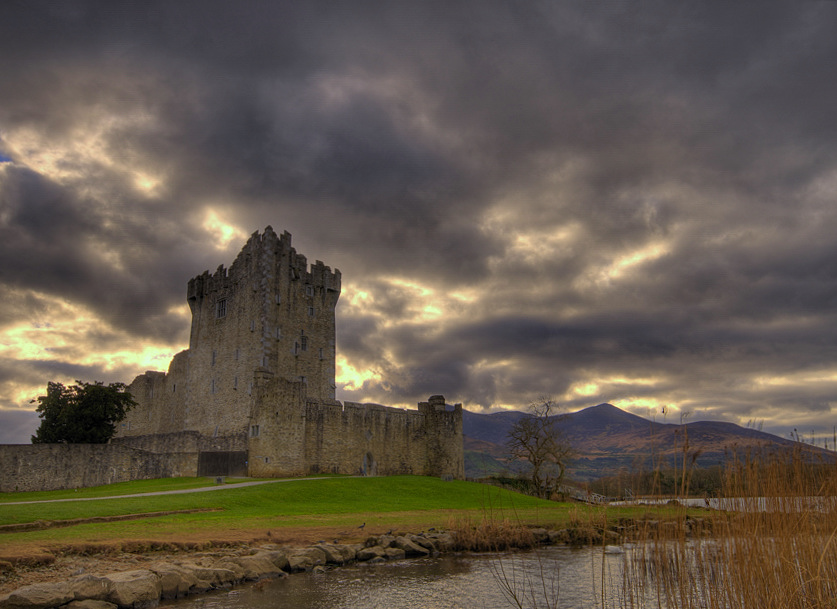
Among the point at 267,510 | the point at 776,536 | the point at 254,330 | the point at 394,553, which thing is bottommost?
the point at 394,553

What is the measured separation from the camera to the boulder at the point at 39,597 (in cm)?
1159

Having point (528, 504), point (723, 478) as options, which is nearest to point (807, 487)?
point (723, 478)

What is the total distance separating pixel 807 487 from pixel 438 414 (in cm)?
4689

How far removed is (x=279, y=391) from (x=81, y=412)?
15.9 meters

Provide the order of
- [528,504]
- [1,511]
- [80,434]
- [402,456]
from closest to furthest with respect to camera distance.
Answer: [1,511] → [528,504] → [80,434] → [402,456]

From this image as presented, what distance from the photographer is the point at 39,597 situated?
11812 millimetres

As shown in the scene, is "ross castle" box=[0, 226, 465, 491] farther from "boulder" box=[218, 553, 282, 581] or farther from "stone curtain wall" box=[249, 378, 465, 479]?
"boulder" box=[218, 553, 282, 581]

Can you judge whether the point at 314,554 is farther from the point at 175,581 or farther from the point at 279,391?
the point at 279,391

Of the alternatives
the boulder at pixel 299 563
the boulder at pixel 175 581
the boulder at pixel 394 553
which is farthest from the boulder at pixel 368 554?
the boulder at pixel 175 581

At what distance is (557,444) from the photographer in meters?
47.4

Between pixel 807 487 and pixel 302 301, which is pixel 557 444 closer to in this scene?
pixel 302 301

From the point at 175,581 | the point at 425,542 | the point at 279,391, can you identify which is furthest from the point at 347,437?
the point at 175,581

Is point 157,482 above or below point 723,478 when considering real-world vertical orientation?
below

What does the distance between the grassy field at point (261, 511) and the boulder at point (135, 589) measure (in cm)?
404
